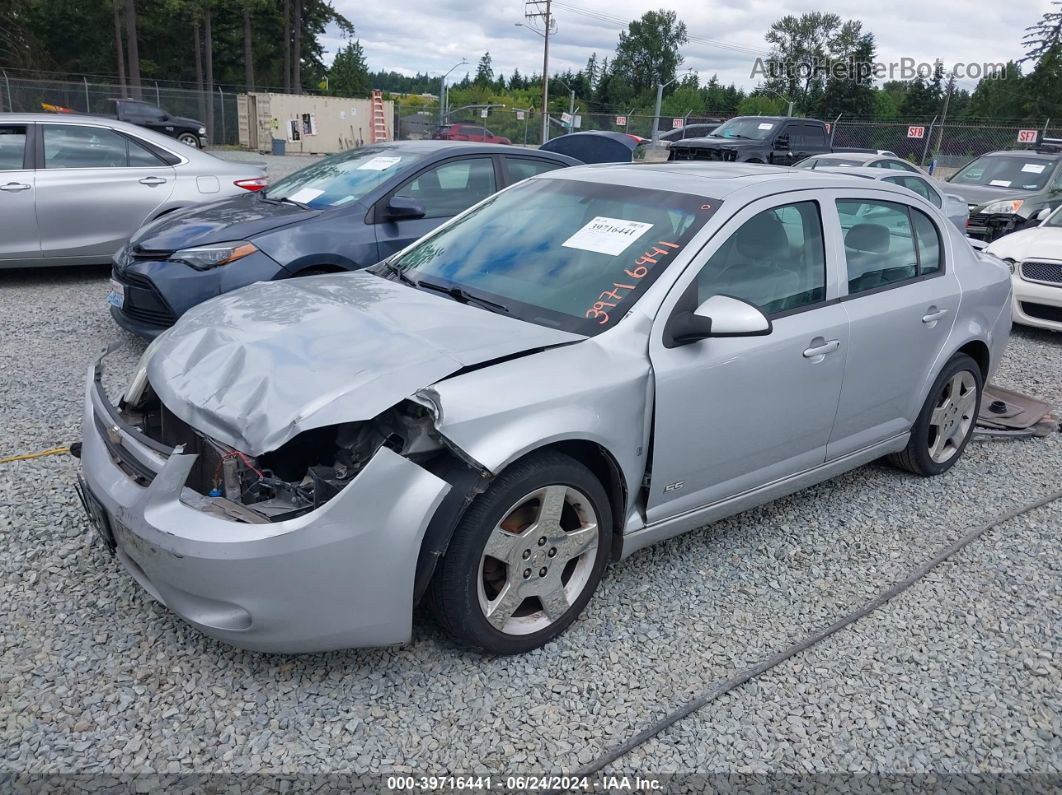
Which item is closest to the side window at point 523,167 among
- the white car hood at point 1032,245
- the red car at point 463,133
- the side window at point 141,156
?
Answer: the side window at point 141,156

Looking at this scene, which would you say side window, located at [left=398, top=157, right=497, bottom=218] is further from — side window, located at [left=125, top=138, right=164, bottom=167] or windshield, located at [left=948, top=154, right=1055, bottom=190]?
windshield, located at [left=948, top=154, right=1055, bottom=190]

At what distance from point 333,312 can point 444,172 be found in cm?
344

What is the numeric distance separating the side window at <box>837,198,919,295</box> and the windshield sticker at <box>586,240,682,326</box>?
1046mm

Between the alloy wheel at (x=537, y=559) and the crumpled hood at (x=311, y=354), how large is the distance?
547 millimetres

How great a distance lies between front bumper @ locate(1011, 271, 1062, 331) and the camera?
801cm

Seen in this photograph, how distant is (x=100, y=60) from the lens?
50688 millimetres

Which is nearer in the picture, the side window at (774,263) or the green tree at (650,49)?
the side window at (774,263)

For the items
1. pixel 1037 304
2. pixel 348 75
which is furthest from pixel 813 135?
pixel 348 75

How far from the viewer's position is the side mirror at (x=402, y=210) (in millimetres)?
5859

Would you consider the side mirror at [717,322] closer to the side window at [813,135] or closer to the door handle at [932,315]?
the door handle at [932,315]

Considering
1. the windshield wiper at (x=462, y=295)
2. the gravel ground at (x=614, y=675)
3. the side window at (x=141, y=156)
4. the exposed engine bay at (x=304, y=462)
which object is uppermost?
the side window at (x=141, y=156)

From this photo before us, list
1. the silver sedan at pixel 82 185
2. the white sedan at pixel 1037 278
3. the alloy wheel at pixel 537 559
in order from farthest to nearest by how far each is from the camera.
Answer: the white sedan at pixel 1037 278 < the silver sedan at pixel 82 185 < the alloy wheel at pixel 537 559

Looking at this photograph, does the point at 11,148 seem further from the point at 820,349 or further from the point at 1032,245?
the point at 1032,245

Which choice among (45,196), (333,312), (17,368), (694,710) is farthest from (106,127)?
(694,710)
